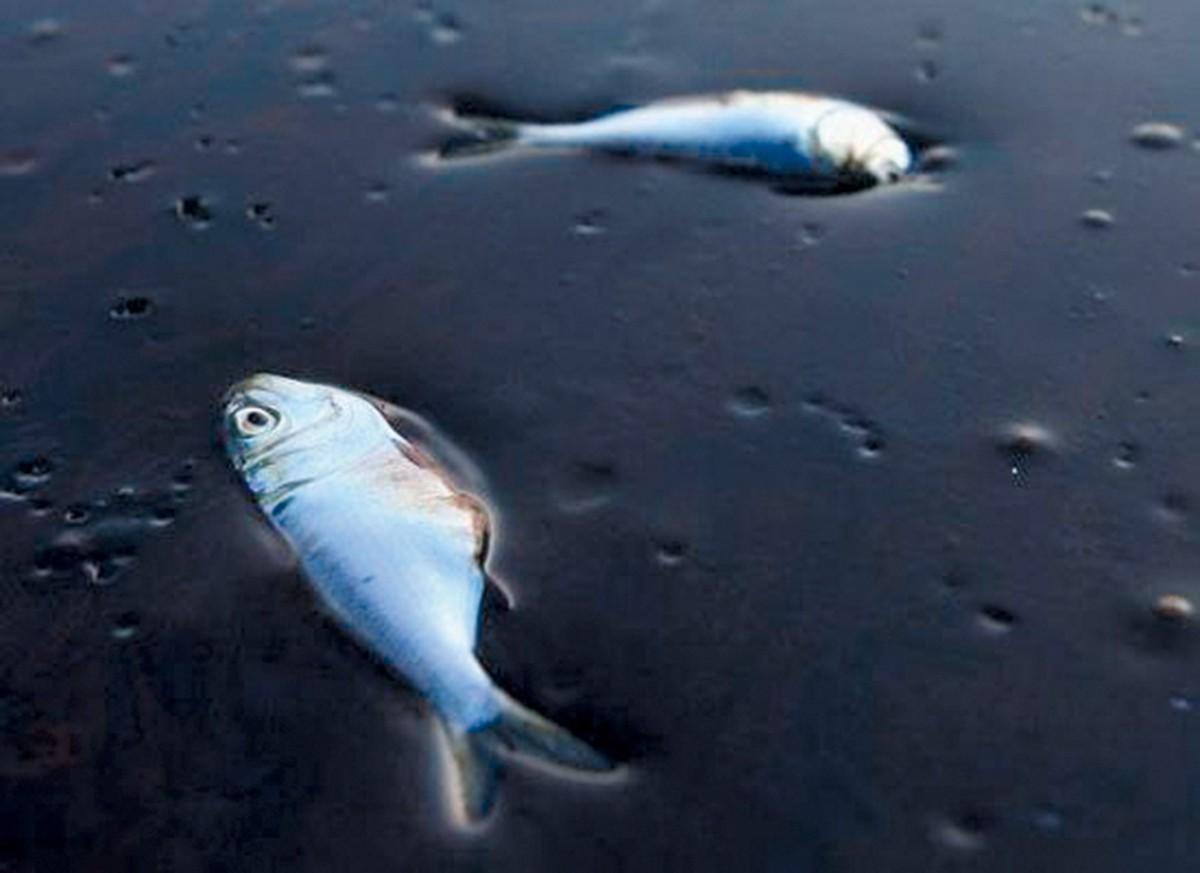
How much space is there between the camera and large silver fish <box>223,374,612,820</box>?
248 cm

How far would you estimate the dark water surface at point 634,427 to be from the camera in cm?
247

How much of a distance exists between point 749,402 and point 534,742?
33.8 inches

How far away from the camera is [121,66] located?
396 cm

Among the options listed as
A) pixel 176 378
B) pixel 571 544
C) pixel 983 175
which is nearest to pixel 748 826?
pixel 571 544

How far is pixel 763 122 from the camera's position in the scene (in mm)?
3539

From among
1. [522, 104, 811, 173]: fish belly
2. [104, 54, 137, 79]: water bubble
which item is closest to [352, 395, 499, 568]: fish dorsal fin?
[522, 104, 811, 173]: fish belly

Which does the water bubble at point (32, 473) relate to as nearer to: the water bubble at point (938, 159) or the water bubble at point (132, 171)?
the water bubble at point (132, 171)

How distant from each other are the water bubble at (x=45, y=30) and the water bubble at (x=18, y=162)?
1.55 feet

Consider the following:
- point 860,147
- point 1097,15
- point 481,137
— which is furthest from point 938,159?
point 481,137

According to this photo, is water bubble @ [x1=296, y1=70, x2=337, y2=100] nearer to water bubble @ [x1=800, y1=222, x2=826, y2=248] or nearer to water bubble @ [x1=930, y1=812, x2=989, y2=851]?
water bubble @ [x1=800, y1=222, x2=826, y2=248]

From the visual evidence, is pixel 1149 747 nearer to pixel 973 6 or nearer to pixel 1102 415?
pixel 1102 415

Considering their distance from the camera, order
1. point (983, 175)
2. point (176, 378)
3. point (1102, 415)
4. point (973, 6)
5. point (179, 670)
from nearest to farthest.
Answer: point (179, 670)
point (1102, 415)
point (176, 378)
point (983, 175)
point (973, 6)

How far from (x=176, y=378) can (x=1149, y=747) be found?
73.3 inches

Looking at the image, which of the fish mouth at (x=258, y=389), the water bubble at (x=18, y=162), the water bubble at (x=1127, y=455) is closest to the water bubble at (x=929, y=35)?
the water bubble at (x=1127, y=455)
